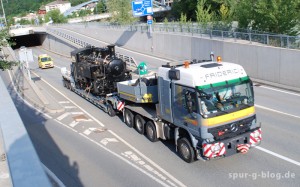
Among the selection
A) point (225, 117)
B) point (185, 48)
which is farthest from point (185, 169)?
point (185, 48)

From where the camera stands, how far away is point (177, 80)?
11.1 meters

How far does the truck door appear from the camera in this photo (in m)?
10.1

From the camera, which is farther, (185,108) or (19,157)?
(185,108)

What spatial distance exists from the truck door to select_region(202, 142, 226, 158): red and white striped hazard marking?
0.59m

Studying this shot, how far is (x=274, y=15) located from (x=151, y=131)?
15462 mm

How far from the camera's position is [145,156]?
477 inches

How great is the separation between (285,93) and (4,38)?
15417 mm

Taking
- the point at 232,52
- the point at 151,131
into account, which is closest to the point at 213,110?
the point at 151,131

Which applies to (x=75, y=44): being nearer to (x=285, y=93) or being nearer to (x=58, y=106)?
(x=58, y=106)

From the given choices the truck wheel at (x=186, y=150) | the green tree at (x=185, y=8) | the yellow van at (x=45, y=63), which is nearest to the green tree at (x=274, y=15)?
the truck wheel at (x=186, y=150)

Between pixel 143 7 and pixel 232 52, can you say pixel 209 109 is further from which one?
pixel 143 7

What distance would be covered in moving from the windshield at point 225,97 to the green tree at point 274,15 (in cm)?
1507

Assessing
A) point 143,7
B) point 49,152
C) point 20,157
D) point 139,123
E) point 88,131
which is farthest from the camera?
point 143,7

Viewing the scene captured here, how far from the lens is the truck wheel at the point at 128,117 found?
590 inches
